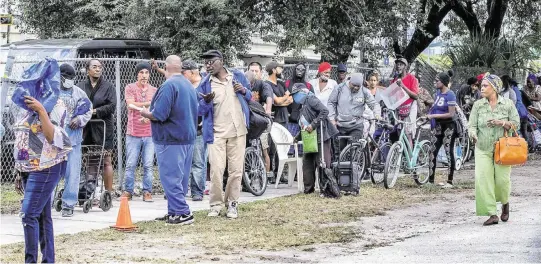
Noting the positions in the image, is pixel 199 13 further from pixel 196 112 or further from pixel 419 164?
pixel 196 112

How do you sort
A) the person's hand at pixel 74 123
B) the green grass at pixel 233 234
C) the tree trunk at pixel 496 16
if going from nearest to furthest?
the green grass at pixel 233 234, the person's hand at pixel 74 123, the tree trunk at pixel 496 16

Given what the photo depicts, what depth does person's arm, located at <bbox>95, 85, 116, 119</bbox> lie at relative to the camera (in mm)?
13680

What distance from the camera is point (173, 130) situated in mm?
12078

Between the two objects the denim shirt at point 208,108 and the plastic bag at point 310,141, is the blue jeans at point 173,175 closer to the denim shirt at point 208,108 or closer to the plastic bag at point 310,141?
the denim shirt at point 208,108

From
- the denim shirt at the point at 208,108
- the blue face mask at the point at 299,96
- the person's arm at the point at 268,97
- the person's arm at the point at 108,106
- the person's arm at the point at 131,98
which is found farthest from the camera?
the blue face mask at the point at 299,96

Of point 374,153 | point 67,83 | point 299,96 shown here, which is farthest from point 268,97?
point 67,83

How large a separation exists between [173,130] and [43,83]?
11.6ft

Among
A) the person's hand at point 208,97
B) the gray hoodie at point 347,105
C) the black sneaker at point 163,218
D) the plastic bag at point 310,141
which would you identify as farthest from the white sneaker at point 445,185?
the black sneaker at point 163,218

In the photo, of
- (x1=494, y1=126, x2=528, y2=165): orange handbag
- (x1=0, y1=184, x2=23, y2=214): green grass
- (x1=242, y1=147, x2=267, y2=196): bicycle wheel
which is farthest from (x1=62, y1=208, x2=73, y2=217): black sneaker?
(x1=494, y1=126, x2=528, y2=165): orange handbag

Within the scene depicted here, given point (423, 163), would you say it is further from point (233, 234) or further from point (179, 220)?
point (233, 234)

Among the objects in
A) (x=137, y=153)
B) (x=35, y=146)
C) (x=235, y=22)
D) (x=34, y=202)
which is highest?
(x=235, y=22)

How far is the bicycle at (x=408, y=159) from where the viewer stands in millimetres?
16781

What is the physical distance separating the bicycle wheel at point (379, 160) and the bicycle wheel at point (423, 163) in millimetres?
541

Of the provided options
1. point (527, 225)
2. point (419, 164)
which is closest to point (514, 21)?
point (419, 164)
